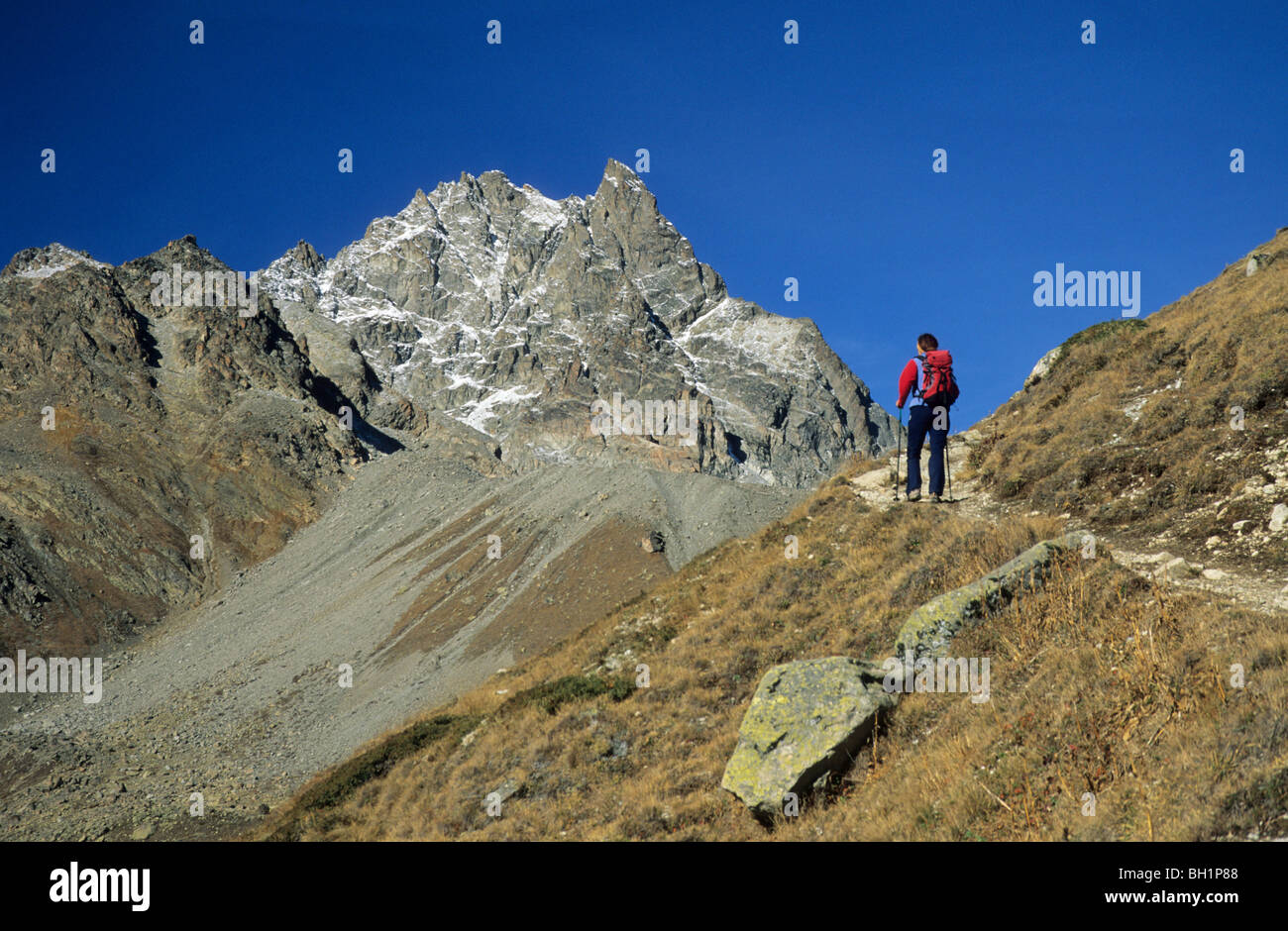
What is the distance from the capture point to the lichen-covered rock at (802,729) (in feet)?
30.8

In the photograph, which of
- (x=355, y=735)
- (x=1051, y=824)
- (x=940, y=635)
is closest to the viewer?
(x=1051, y=824)

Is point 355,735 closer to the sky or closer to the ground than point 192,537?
closer to the ground

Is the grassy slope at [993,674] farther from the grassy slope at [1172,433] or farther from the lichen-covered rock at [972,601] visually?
the lichen-covered rock at [972,601]

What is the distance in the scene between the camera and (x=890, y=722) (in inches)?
390

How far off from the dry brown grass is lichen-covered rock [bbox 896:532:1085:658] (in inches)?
12.4

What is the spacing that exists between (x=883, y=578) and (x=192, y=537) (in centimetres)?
7310

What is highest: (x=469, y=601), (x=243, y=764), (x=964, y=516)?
(x=964, y=516)

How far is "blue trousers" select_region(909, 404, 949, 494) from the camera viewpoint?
15094mm

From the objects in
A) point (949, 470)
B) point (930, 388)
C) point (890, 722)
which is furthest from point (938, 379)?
point (890, 722)

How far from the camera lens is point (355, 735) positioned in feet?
104

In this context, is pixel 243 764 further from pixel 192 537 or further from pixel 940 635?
pixel 192 537

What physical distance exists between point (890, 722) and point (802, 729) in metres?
1.16

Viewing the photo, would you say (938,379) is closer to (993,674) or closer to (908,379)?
(908,379)
